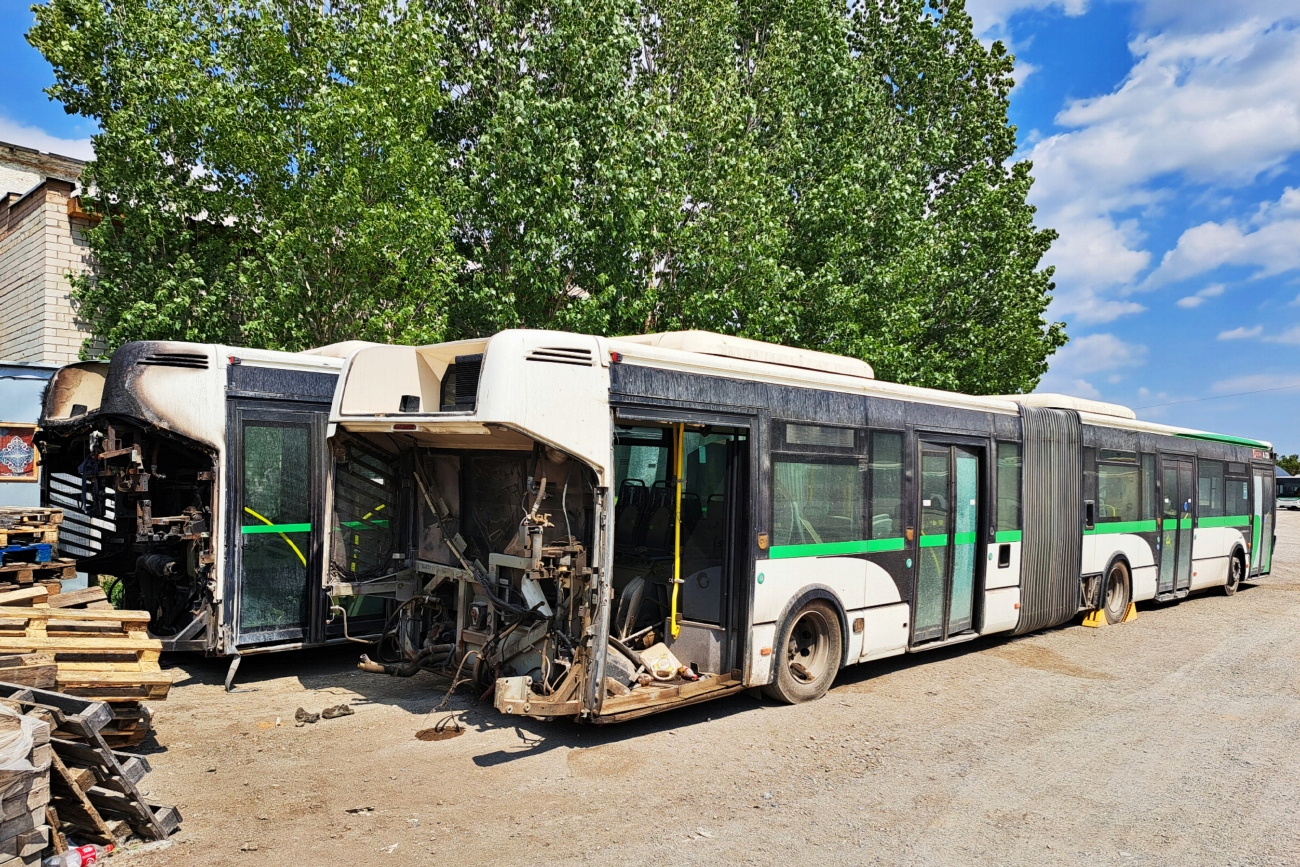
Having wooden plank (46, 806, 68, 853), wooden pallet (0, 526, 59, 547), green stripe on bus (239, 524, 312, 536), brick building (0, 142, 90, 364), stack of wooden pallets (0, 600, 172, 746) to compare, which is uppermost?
brick building (0, 142, 90, 364)

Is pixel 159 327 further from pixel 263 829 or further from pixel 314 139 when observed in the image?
pixel 263 829

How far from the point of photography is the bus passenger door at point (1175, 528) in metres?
14.6

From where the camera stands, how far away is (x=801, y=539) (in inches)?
325

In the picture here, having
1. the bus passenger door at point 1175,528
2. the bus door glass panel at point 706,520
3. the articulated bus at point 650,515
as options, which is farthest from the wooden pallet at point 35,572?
the bus passenger door at point 1175,528

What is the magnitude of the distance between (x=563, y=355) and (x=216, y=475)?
3826 millimetres

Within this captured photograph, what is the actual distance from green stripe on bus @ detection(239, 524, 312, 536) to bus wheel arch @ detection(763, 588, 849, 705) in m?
4.64

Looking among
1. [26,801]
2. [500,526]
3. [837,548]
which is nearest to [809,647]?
[837,548]

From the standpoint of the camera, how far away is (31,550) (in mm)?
9180

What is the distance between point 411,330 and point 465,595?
660 cm

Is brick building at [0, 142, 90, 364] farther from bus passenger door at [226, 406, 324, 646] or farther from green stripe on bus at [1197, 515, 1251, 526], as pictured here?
green stripe on bus at [1197, 515, 1251, 526]

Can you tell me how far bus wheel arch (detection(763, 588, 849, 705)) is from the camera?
815 centimetres

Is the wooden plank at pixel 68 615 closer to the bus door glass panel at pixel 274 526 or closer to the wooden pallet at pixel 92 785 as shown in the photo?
the bus door glass panel at pixel 274 526

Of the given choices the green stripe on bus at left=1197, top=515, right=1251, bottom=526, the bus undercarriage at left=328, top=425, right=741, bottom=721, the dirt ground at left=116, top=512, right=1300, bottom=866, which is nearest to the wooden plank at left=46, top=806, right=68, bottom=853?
the dirt ground at left=116, top=512, right=1300, bottom=866

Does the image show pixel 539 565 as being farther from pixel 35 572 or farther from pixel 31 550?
pixel 31 550
